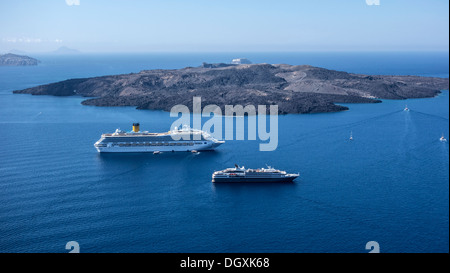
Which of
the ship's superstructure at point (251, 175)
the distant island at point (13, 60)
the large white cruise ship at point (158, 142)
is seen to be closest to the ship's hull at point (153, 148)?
the large white cruise ship at point (158, 142)

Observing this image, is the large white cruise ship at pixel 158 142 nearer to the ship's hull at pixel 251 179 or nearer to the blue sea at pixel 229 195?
the blue sea at pixel 229 195

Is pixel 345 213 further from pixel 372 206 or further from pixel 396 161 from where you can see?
pixel 396 161

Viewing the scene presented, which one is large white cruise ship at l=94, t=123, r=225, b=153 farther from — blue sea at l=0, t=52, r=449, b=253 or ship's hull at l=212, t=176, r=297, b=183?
ship's hull at l=212, t=176, r=297, b=183

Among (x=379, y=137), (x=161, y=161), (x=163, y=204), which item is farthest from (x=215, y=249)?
(x=379, y=137)
